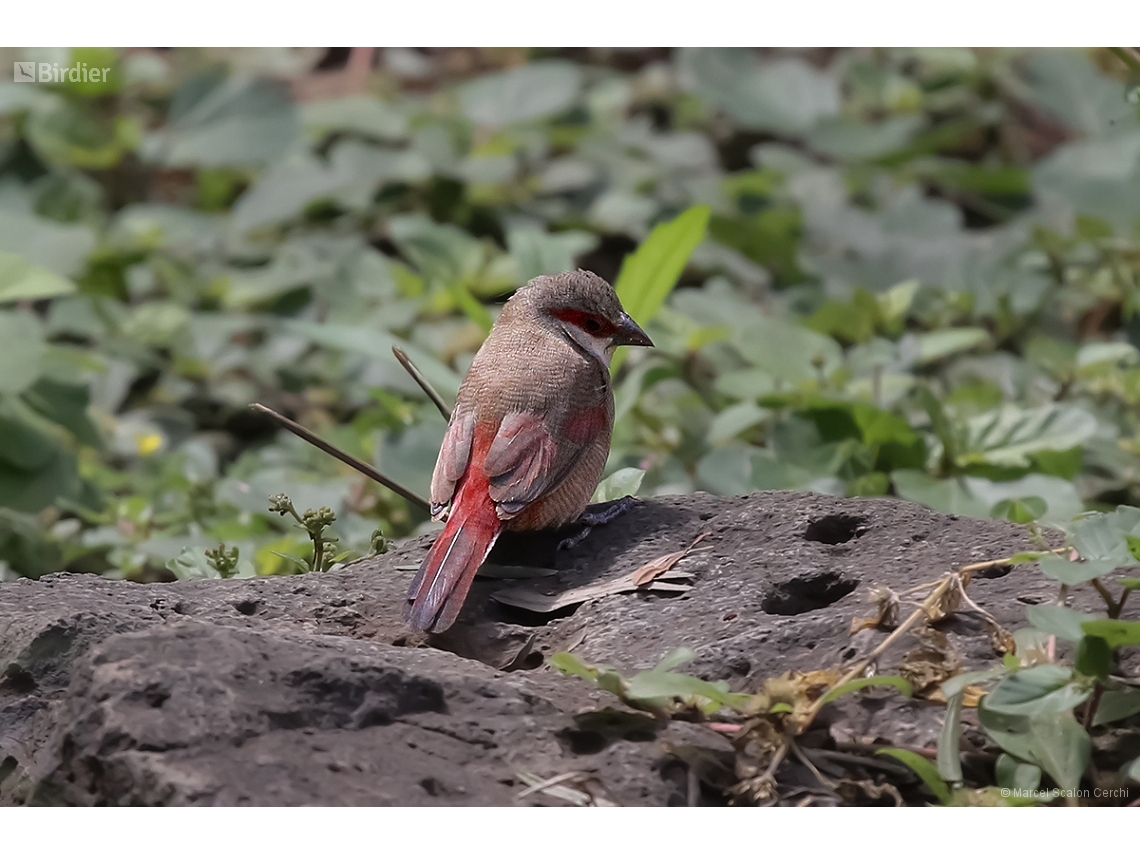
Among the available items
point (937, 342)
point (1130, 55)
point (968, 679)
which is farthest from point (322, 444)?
point (937, 342)

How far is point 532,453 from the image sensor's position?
133 inches

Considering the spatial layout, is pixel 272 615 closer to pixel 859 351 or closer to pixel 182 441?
pixel 859 351

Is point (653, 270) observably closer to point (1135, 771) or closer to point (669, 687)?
point (669, 687)

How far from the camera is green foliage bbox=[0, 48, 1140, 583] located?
492cm

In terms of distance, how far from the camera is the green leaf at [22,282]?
16.7ft

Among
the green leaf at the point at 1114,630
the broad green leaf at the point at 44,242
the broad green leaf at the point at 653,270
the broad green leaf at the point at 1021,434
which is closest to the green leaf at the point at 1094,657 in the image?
the green leaf at the point at 1114,630

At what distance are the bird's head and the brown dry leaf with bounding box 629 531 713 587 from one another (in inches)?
25.5

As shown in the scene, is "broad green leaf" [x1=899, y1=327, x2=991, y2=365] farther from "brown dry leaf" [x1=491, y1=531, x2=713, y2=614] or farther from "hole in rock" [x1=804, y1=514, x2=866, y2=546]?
"brown dry leaf" [x1=491, y1=531, x2=713, y2=614]

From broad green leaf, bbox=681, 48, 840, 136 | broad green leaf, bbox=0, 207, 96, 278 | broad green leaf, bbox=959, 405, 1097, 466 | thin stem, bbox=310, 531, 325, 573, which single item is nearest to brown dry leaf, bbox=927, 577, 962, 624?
thin stem, bbox=310, 531, 325, 573

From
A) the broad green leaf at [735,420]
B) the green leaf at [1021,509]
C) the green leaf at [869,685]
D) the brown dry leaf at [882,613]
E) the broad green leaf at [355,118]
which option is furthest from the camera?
the broad green leaf at [355,118]

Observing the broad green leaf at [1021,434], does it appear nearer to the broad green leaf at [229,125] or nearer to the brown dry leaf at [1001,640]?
the brown dry leaf at [1001,640]

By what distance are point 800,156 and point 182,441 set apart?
3.78 m

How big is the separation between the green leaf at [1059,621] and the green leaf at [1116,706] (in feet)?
0.39

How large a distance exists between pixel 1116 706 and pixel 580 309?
1667 mm
